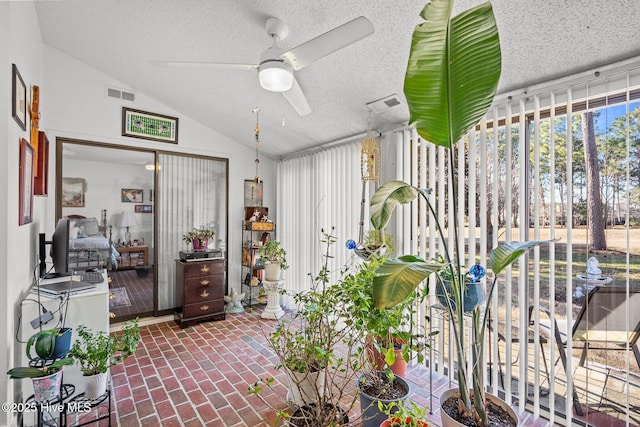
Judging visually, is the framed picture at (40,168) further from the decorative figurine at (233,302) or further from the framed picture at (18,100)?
the decorative figurine at (233,302)

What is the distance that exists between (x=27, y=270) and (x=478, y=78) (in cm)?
315

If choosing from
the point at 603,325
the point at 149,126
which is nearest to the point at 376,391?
the point at 603,325

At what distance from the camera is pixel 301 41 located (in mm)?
2270

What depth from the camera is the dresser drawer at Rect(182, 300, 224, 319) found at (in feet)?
12.3

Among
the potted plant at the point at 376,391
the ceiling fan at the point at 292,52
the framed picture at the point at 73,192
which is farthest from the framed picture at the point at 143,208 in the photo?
the potted plant at the point at 376,391

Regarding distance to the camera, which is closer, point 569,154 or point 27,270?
point 569,154

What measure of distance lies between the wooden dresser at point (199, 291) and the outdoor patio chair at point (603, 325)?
3.61 metres

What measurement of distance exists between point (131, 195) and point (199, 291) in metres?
1.56

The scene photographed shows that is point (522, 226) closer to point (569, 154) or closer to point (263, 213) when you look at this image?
point (569, 154)

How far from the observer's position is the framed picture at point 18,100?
168 cm

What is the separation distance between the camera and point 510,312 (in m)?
2.15

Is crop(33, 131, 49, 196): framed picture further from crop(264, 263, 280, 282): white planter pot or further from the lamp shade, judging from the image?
crop(264, 263, 280, 282): white planter pot

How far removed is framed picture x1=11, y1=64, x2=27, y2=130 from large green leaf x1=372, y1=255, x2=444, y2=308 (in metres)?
2.25

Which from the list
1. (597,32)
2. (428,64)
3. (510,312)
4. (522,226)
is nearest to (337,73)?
(428,64)
